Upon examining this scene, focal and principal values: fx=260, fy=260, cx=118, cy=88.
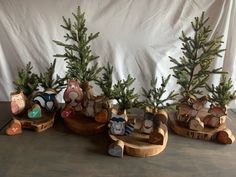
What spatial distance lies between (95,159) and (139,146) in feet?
0.43

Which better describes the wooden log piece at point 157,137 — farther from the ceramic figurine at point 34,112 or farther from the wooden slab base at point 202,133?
the ceramic figurine at point 34,112

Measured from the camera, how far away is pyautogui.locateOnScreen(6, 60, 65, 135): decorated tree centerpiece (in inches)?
34.3

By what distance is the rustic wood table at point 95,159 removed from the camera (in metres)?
0.67

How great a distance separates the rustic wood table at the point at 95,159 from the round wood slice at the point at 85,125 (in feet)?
0.06

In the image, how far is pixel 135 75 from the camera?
48.8 inches

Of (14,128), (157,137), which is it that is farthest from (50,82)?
(157,137)

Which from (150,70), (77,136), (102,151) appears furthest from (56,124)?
(150,70)

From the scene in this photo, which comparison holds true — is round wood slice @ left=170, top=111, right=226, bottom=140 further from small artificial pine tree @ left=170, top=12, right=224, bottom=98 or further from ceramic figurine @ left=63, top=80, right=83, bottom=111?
ceramic figurine @ left=63, top=80, right=83, bottom=111

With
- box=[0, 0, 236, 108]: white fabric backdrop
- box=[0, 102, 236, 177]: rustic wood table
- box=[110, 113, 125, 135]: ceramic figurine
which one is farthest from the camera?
box=[0, 0, 236, 108]: white fabric backdrop

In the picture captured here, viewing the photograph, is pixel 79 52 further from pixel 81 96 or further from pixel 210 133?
pixel 210 133

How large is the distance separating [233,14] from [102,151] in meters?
0.85

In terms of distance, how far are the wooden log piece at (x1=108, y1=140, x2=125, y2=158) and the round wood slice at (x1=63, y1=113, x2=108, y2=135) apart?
12 cm

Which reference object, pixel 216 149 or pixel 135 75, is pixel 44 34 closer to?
pixel 135 75

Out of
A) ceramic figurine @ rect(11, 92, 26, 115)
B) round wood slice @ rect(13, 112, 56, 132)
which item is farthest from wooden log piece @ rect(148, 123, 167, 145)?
ceramic figurine @ rect(11, 92, 26, 115)
